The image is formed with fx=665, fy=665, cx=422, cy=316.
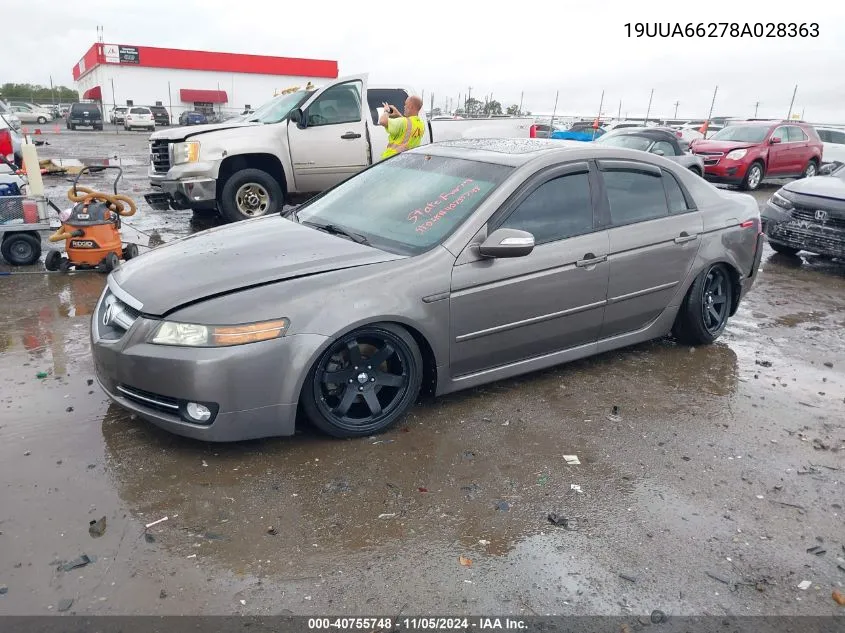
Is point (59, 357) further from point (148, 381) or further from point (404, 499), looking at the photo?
point (404, 499)

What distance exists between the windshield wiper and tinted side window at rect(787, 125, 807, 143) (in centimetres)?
1582

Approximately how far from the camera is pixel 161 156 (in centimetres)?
914

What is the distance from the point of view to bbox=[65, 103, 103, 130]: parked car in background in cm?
3734

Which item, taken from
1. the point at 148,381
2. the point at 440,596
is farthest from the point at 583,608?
the point at 148,381

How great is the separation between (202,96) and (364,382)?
58590mm

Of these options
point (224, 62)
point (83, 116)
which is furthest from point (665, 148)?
point (224, 62)

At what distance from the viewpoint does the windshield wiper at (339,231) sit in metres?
4.04

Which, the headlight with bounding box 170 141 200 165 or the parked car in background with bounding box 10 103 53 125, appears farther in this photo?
the parked car in background with bounding box 10 103 53 125

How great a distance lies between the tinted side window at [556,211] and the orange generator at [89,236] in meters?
4.58

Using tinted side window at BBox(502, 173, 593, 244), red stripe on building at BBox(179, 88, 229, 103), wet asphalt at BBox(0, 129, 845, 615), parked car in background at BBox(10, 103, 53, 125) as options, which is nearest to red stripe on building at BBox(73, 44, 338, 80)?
red stripe on building at BBox(179, 88, 229, 103)

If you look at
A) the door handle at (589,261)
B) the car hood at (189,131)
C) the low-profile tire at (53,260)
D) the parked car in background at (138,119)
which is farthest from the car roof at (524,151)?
the parked car in background at (138,119)

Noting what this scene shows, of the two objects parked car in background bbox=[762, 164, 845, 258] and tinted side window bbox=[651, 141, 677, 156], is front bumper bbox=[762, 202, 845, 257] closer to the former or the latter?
parked car in background bbox=[762, 164, 845, 258]

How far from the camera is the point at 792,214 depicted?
8.48 meters

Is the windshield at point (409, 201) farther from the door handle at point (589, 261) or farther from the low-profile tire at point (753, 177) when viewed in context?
the low-profile tire at point (753, 177)
